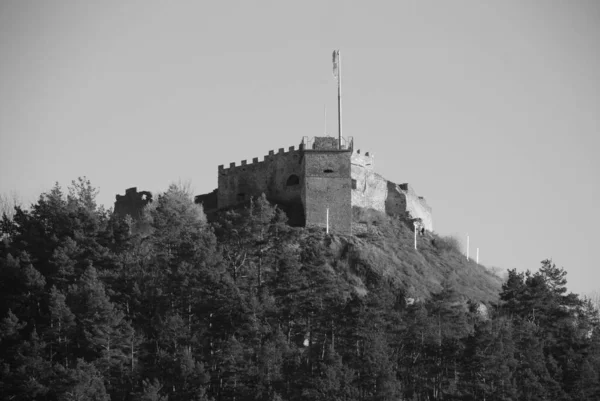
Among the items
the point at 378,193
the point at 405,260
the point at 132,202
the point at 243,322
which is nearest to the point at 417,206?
the point at 378,193

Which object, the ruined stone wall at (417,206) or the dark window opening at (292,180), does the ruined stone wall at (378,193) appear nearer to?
the ruined stone wall at (417,206)

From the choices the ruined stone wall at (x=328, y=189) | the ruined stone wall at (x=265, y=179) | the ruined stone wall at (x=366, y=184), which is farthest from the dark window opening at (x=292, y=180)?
the ruined stone wall at (x=366, y=184)

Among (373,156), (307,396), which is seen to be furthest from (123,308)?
(373,156)

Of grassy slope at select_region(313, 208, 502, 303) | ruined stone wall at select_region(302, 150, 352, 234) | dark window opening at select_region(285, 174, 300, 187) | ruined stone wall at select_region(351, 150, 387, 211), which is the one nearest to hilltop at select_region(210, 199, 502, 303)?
grassy slope at select_region(313, 208, 502, 303)

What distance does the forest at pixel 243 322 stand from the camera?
57656 mm

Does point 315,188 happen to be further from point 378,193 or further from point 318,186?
point 378,193

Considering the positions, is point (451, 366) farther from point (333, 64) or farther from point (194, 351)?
point (333, 64)

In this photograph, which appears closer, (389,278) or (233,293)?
(233,293)

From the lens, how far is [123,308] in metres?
61.6

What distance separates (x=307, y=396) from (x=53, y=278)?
13.3 metres

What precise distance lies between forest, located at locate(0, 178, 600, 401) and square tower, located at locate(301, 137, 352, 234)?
2.67 m

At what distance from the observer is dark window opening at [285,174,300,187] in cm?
7725

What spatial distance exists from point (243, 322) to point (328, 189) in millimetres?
16263

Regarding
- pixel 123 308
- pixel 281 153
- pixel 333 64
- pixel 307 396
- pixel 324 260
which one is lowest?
pixel 307 396
